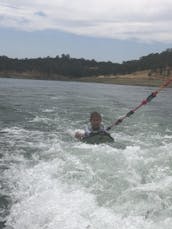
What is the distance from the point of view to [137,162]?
411 inches

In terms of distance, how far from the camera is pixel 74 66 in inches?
5659

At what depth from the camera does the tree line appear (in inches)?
5320

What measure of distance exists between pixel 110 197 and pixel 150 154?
12.2 feet

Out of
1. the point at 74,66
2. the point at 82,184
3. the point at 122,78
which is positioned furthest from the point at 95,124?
the point at 74,66

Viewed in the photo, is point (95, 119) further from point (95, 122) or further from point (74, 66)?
point (74, 66)

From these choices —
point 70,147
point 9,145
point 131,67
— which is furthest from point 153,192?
point 131,67

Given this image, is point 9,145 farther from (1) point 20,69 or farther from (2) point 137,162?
(1) point 20,69

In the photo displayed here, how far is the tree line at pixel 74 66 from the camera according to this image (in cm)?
13512

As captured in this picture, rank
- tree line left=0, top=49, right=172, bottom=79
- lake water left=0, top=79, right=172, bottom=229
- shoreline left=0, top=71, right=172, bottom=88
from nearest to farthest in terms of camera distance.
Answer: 1. lake water left=0, top=79, right=172, bottom=229
2. shoreline left=0, top=71, right=172, bottom=88
3. tree line left=0, top=49, right=172, bottom=79

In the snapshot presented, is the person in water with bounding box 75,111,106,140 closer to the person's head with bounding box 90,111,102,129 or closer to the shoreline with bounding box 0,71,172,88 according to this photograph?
the person's head with bounding box 90,111,102,129

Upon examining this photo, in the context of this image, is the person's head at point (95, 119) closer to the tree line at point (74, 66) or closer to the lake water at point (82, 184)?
the lake water at point (82, 184)

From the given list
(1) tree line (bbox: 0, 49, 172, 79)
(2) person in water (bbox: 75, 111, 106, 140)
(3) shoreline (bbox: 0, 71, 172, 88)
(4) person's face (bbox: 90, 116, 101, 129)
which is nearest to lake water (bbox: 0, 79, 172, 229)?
(2) person in water (bbox: 75, 111, 106, 140)

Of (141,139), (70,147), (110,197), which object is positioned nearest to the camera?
(110,197)

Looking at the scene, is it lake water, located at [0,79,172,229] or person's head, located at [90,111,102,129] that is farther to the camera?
Result: person's head, located at [90,111,102,129]
